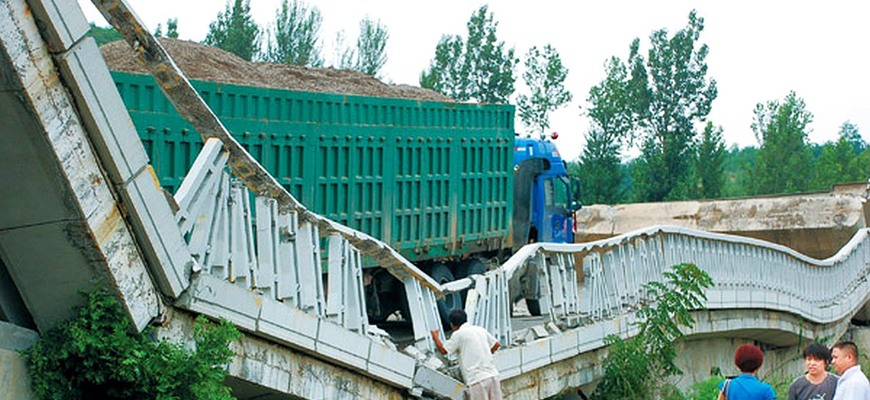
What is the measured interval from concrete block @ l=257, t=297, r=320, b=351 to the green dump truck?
3850 mm

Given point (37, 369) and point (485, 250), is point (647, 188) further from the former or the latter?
point (37, 369)

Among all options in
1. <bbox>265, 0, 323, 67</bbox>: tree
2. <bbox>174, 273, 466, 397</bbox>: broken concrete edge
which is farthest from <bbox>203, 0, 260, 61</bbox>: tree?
<bbox>174, 273, 466, 397</bbox>: broken concrete edge

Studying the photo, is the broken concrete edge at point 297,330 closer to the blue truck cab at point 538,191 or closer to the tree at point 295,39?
the blue truck cab at point 538,191

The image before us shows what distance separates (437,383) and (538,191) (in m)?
11.4

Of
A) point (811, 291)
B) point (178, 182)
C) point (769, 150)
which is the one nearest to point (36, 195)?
point (178, 182)

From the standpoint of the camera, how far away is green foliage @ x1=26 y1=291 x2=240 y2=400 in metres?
7.00

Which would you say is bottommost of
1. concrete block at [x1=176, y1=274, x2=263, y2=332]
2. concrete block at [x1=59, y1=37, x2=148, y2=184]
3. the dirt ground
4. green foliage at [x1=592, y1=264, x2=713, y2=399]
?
green foliage at [x1=592, y1=264, x2=713, y2=399]

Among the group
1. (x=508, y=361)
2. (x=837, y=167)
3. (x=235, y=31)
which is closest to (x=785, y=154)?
(x=837, y=167)

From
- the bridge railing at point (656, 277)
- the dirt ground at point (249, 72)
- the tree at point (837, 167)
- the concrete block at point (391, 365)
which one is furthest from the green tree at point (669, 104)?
the concrete block at point (391, 365)

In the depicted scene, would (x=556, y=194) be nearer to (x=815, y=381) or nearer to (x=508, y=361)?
(x=508, y=361)

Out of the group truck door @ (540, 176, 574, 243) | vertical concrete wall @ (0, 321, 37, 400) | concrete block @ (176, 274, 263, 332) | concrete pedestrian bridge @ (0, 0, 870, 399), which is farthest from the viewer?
truck door @ (540, 176, 574, 243)

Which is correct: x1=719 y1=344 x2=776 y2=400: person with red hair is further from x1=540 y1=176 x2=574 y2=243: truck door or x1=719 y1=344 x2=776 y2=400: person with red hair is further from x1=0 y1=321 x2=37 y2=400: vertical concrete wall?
x1=540 y1=176 x2=574 y2=243: truck door

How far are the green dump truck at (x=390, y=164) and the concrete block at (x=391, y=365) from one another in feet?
10.6

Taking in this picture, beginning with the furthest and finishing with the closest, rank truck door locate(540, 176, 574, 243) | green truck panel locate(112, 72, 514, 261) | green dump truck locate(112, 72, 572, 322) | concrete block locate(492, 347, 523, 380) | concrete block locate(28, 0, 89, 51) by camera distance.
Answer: truck door locate(540, 176, 574, 243) → green dump truck locate(112, 72, 572, 322) → green truck panel locate(112, 72, 514, 261) → concrete block locate(492, 347, 523, 380) → concrete block locate(28, 0, 89, 51)
